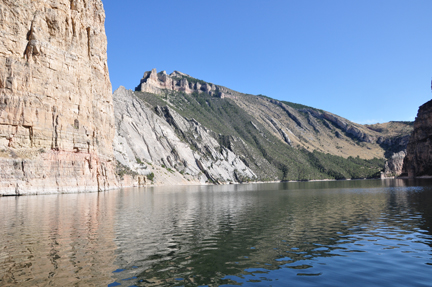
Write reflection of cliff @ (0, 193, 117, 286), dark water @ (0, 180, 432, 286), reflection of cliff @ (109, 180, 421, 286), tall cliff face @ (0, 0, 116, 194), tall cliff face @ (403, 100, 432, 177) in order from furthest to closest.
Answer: tall cliff face @ (403, 100, 432, 177), tall cliff face @ (0, 0, 116, 194), reflection of cliff @ (109, 180, 421, 286), reflection of cliff @ (0, 193, 117, 286), dark water @ (0, 180, 432, 286)

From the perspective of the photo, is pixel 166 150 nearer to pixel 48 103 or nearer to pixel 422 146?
pixel 48 103

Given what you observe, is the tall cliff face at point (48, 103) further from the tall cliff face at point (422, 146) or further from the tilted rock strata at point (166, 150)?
the tall cliff face at point (422, 146)

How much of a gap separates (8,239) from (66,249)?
583 cm

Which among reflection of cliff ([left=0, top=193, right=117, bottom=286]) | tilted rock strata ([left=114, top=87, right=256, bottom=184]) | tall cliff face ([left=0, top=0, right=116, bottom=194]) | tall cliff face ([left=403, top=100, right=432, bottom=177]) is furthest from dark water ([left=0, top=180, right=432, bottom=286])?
tall cliff face ([left=403, top=100, right=432, bottom=177])

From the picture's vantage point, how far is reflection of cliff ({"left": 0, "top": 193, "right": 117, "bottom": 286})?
12359mm

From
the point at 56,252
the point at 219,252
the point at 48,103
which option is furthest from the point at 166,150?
the point at 219,252

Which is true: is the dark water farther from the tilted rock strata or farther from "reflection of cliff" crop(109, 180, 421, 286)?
the tilted rock strata

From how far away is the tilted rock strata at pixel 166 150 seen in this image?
139 meters

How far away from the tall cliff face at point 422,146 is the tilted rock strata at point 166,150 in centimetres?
8928

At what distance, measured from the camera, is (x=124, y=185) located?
360ft

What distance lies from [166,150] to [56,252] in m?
148

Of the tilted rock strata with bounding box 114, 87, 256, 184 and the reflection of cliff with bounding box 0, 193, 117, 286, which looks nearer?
the reflection of cliff with bounding box 0, 193, 117, 286

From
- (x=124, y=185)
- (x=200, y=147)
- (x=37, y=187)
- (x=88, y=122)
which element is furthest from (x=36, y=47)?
(x=200, y=147)

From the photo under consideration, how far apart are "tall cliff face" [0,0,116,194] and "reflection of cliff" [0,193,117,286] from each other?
40.6 meters
